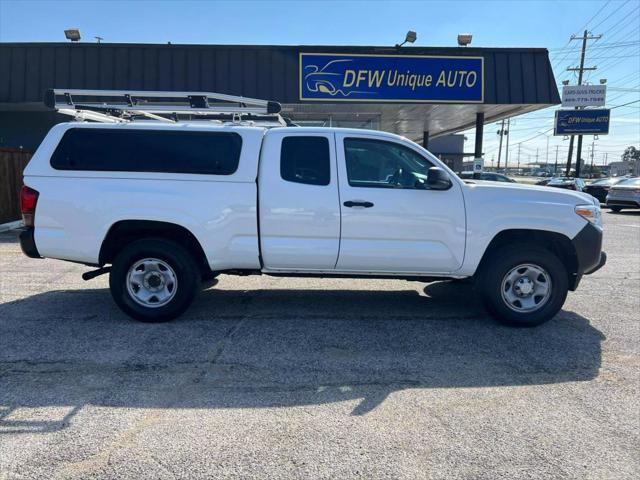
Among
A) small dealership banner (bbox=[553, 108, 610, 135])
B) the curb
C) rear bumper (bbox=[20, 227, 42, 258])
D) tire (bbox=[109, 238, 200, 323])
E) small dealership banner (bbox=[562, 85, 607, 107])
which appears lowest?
the curb

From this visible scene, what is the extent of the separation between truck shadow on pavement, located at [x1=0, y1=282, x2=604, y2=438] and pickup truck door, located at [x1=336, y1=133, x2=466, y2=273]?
0.72 metres

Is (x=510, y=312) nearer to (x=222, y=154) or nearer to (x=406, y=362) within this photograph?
(x=406, y=362)

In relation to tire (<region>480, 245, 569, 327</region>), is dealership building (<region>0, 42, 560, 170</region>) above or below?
above

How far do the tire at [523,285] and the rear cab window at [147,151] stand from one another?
2891 mm

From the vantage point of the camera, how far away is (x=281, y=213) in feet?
16.8

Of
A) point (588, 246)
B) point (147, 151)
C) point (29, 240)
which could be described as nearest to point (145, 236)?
point (147, 151)

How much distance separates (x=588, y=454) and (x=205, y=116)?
5.66 meters

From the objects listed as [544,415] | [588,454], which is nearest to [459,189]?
[544,415]

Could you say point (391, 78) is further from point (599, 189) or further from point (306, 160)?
point (599, 189)

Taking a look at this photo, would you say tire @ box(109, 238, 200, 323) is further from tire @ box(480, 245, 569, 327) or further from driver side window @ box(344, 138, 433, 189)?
tire @ box(480, 245, 569, 327)

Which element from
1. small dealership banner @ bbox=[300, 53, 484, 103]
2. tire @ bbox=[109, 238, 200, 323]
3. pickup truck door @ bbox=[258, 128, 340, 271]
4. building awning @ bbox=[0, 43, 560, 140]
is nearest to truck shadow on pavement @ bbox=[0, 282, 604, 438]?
tire @ bbox=[109, 238, 200, 323]

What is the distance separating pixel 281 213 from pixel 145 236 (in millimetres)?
1497

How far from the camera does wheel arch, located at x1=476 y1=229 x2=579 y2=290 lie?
535 cm

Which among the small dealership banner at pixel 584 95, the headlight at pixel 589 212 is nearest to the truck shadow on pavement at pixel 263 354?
the headlight at pixel 589 212
